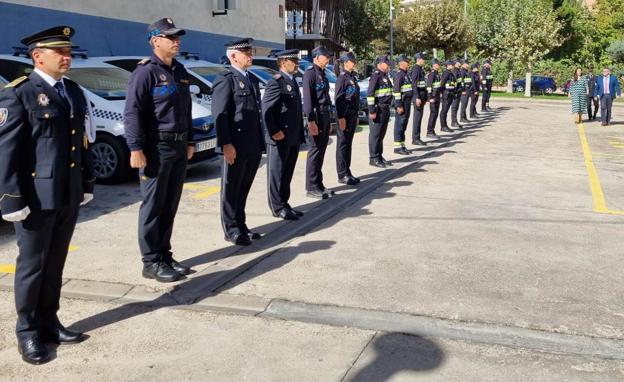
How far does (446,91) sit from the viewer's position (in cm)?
1659

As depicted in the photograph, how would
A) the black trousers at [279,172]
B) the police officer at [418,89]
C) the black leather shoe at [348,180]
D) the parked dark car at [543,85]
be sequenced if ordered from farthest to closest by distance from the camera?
the parked dark car at [543,85] < the police officer at [418,89] < the black leather shoe at [348,180] < the black trousers at [279,172]

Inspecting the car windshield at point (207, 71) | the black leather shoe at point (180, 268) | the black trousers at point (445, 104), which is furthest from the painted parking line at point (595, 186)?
the car windshield at point (207, 71)

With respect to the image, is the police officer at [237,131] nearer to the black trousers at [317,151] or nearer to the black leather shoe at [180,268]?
the black leather shoe at [180,268]

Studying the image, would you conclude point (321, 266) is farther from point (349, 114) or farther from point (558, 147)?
point (558, 147)

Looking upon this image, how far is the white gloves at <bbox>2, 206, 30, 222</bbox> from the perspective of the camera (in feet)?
11.5

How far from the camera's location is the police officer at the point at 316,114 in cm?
791

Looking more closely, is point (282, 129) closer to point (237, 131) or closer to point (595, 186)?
point (237, 131)

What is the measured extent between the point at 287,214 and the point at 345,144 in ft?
8.08

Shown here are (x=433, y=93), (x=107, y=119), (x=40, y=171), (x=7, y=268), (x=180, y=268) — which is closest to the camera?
(x=40, y=171)

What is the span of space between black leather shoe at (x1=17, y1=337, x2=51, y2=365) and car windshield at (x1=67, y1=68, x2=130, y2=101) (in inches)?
224

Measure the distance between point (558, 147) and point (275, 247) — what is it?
1013cm

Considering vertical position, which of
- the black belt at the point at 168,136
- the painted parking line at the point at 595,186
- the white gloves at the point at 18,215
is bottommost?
the painted parking line at the point at 595,186

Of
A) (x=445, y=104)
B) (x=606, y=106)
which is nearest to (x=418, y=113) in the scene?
(x=445, y=104)

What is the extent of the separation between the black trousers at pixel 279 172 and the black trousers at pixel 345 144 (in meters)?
2.06
